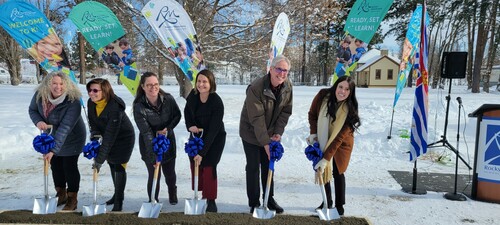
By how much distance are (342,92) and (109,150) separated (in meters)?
2.52

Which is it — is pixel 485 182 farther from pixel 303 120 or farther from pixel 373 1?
pixel 303 120

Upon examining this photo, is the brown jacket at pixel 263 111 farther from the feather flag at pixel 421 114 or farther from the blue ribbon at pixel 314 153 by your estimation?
the feather flag at pixel 421 114

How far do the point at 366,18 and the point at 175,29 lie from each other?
320 cm

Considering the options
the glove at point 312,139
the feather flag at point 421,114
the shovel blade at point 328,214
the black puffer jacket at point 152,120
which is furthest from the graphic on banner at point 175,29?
the feather flag at point 421,114

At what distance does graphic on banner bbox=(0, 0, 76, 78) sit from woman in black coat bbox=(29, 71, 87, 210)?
79.2 inches

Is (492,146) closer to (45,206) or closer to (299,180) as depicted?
(299,180)

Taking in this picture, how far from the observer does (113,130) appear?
335 cm

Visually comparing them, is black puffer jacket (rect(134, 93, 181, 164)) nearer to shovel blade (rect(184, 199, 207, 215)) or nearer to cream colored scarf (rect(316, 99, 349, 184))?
shovel blade (rect(184, 199, 207, 215))

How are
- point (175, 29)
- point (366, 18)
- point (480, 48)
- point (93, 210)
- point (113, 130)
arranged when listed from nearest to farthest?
point (93, 210) → point (113, 130) → point (366, 18) → point (175, 29) → point (480, 48)

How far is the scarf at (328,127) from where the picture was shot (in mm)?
3312

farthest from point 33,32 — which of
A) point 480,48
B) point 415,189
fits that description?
point 480,48

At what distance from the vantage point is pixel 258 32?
10438 millimetres

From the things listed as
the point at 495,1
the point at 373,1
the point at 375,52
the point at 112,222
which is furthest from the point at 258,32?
the point at 375,52

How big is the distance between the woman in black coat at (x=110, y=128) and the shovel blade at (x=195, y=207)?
2.91 ft
